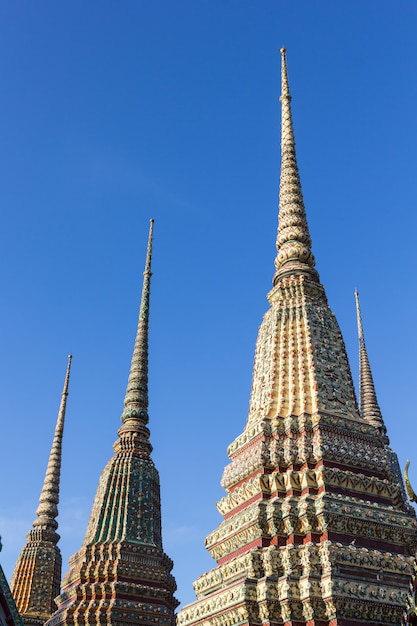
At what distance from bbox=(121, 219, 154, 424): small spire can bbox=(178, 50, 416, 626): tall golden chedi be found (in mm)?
13271

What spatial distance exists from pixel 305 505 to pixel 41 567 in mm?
25751

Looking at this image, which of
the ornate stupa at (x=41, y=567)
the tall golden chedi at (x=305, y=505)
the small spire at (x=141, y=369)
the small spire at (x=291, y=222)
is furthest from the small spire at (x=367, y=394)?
the ornate stupa at (x=41, y=567)

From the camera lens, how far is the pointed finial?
39938 mm

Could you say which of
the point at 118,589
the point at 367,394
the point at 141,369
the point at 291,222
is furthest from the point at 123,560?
the point at 367,394

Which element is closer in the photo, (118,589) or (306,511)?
(306,511)

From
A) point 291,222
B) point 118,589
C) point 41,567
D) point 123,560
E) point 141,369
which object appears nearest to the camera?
point 291,222

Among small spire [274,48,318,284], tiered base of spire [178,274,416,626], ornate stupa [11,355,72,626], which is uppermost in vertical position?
small spire [274,48,318,284]

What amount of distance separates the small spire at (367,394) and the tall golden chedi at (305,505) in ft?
44.0

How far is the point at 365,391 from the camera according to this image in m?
35.2

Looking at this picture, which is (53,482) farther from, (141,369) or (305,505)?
(305,505)

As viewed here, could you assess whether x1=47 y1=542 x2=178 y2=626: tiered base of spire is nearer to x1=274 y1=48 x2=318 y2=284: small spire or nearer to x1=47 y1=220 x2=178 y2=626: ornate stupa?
x1=47 y1=220 x2=178 y2=626: ornate stupa

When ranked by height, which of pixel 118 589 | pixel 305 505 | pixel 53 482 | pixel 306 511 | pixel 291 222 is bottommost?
pixel 306 511

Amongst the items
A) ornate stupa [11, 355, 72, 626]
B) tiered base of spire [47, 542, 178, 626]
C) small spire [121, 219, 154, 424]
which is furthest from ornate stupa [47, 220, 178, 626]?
ornate stupa [11, 355, 72, 626]

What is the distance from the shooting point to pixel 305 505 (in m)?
Result: 15.3
